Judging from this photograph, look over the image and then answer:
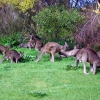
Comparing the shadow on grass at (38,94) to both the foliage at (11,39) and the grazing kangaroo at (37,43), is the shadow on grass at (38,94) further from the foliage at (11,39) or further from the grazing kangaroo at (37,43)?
the foliage at (11,39)

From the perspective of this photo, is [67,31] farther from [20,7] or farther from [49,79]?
[49,79]

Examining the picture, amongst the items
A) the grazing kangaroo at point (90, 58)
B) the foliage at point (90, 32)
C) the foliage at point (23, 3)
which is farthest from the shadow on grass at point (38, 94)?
the foliage at point (23, 3)

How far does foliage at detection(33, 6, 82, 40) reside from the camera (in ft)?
62.2

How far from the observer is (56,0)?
2353 cm

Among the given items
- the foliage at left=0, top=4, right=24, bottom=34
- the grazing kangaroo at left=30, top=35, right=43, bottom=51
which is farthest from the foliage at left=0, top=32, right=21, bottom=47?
the grazing kangaroo at left=30, top=35, right=43, bottom=51

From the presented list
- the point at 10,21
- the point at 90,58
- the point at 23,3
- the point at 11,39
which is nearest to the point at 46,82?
the point at 90,58

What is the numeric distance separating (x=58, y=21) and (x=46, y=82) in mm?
8946

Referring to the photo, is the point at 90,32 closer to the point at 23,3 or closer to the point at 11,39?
the point at 23,3

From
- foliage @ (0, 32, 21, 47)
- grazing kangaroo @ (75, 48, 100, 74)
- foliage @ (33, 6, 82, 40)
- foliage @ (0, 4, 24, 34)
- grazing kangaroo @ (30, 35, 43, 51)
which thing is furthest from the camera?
foliage @ (0, 4, 24, 34)

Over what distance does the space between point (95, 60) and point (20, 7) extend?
10992 millimetres

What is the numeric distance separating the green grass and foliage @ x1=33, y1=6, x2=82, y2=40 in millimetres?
5413

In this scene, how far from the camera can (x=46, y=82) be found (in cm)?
1064

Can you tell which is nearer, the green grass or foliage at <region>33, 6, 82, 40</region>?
the green grass

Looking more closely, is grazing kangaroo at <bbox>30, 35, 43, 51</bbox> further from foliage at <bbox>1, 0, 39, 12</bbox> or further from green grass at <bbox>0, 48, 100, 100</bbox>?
green grass at <bbox>0, 48, 100, 100</bbox>
